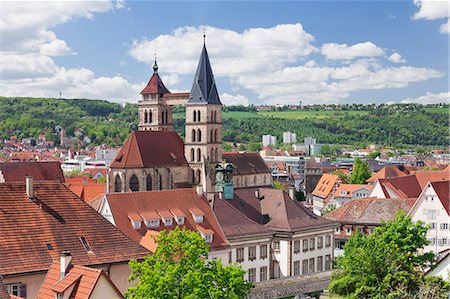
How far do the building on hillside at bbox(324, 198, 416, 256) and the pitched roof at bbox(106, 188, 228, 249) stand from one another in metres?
15.8

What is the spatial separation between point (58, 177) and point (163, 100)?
76.2ft

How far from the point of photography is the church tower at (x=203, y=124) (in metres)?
86.9

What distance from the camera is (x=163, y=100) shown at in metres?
101

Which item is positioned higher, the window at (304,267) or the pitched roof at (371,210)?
the pitched roof at (371,210)

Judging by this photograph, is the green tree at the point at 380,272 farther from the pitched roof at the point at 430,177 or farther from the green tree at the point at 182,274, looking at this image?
the pitched roof at the point at 430,177

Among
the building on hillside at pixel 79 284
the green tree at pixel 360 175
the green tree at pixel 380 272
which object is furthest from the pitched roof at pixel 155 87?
the building on hillside at pixel 79 284

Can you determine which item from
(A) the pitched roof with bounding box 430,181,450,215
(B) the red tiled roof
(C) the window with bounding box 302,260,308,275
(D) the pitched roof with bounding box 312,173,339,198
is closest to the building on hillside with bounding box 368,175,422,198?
(A) the pitched roof with bounding box 430,181,450,215

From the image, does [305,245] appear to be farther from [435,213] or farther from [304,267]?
[435,213]

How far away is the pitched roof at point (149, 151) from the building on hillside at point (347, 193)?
2789 centimetres

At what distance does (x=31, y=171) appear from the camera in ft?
271

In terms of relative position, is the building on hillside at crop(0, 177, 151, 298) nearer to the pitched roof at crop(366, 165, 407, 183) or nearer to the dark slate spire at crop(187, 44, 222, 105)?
the dark slate spire at crop(187, 44, 222, 105)

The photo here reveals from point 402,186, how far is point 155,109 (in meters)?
38.0

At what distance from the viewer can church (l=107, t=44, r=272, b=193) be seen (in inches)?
3078

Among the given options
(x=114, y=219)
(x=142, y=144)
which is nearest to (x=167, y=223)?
(x=114, y=219)
